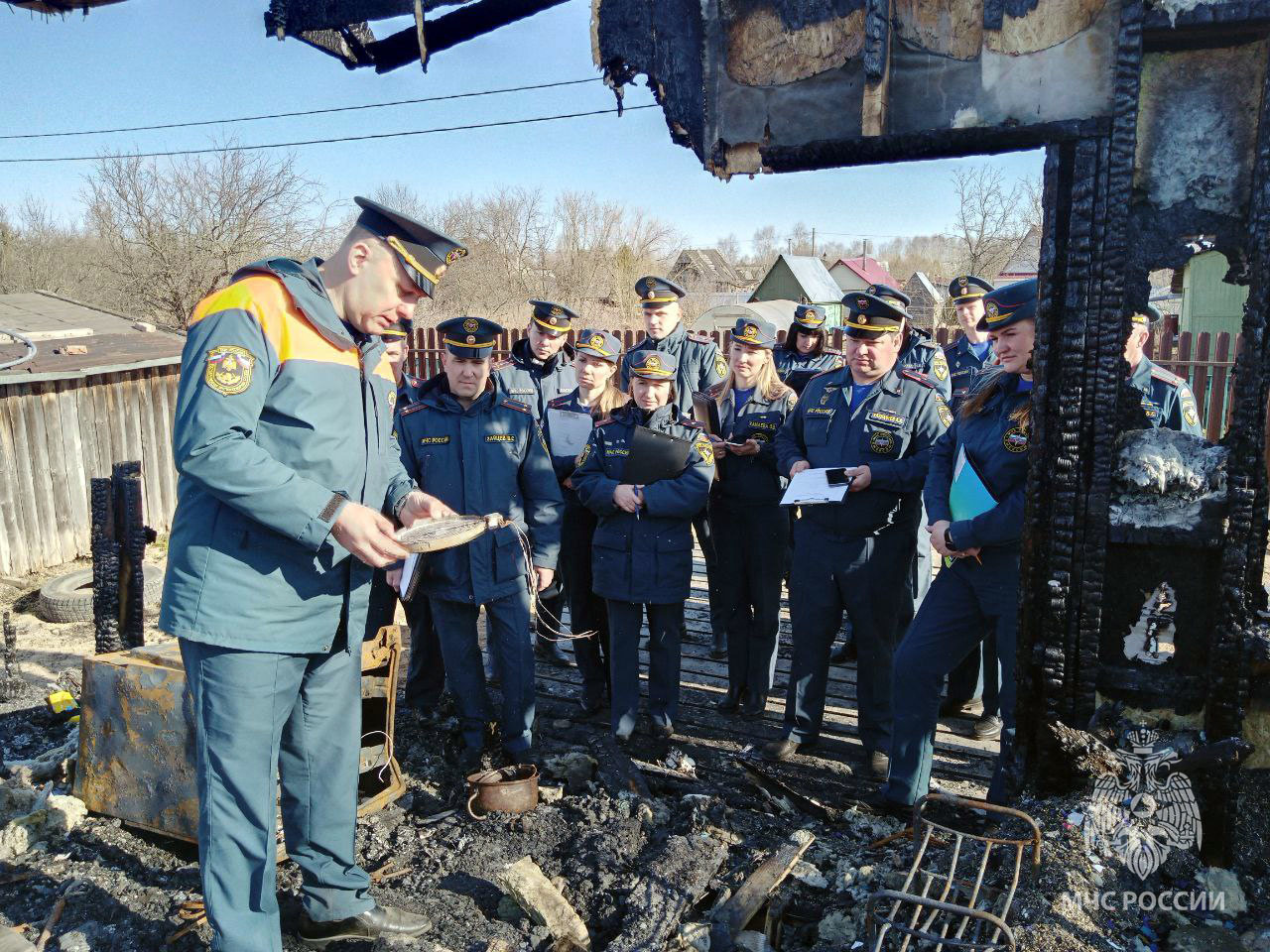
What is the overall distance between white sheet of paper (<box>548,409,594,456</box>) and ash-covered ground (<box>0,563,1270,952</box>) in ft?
6.17

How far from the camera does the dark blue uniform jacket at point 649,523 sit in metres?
4.45

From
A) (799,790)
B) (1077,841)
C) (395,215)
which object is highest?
(395,215)

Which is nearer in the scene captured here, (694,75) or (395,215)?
(395,215)

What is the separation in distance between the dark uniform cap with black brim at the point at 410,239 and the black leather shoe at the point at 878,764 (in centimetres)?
307

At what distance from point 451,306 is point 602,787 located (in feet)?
102

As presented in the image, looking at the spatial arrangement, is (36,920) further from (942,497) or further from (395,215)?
(942,497)

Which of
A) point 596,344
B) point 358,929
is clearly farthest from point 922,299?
point 358,929

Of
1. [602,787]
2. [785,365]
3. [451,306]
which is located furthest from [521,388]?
[451,306]

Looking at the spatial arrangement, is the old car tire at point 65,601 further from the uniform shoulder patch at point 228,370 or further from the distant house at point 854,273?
the distant house at point 854,273

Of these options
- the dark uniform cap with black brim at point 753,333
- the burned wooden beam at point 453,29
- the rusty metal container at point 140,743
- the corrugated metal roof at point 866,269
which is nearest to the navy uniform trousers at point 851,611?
the dark uniform cap with black brim at point 753,333

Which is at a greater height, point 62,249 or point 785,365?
point 62,249

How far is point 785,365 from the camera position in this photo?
6.54 m

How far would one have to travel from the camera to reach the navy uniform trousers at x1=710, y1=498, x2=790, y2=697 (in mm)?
4953

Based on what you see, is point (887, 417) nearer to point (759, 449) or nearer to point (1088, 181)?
point (759, 449)
